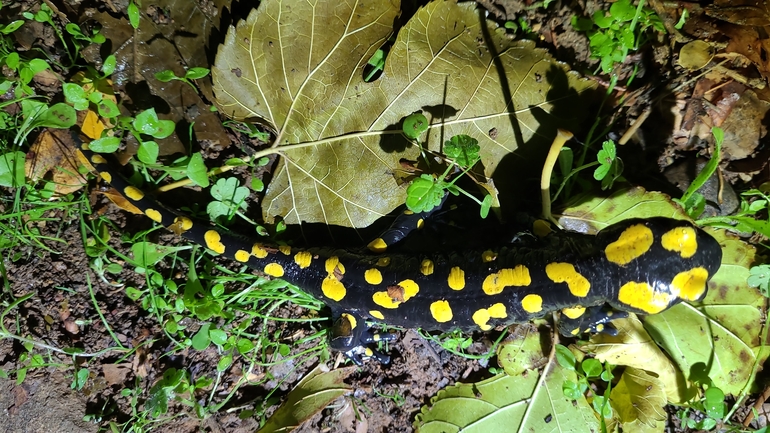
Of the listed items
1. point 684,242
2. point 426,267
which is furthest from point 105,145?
point 684,242

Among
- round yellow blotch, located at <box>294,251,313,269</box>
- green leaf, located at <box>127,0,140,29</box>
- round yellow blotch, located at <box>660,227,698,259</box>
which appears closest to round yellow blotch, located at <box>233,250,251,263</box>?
round yellow blotch, located at <box>294,251,313,269</box>

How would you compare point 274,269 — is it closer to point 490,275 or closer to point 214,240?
point 214,240

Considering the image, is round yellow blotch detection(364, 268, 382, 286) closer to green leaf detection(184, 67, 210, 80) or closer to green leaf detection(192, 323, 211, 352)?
green leaf detection(192, 323, 211, 352)

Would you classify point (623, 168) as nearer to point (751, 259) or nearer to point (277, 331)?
point (751, 259)

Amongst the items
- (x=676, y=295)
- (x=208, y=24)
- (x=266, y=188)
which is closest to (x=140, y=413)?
(x=266, y=188)

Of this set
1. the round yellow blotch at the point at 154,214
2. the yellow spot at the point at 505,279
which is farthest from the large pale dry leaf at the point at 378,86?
the round yellow blotch at the point at 154,214
